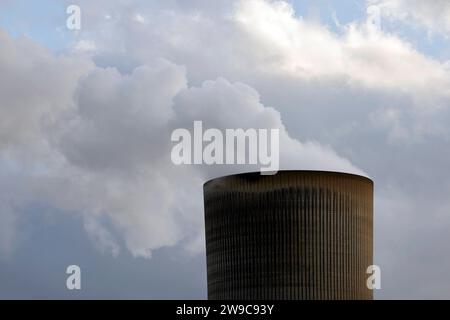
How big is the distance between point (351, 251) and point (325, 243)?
424 cm

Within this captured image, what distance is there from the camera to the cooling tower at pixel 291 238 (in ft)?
537

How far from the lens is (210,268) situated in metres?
170

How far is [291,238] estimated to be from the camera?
16425cm

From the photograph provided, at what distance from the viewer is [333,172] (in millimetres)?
164875

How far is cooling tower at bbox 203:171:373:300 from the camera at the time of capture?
537ft
